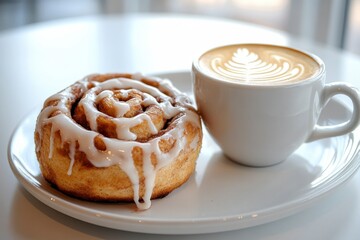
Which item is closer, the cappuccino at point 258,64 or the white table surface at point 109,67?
the white table surface at point 109,67

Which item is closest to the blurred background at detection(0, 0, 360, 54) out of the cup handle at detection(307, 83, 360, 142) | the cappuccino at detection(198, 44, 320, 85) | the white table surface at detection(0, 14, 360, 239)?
the white table surface at detection(0, 14, 360, 239)

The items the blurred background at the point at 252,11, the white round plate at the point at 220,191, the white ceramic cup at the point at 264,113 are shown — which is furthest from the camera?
the blurred background at the point at 252,11

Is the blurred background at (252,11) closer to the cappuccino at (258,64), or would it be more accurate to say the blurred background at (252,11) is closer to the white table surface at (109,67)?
the white table surface at (109,67)

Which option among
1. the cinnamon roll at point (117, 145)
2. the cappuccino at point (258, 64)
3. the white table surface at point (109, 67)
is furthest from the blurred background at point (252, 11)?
the cinnamon roll at point (117, 145)

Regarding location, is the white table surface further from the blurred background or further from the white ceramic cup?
the blurred background

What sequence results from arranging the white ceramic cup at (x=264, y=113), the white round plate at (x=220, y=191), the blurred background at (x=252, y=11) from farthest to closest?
the blurred background at (x=252, y=11) → the white ceramic cup at (x=264, y=113) → the white round plate at (x=220, y=191)

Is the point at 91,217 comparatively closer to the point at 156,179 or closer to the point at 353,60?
the point at 156,179
